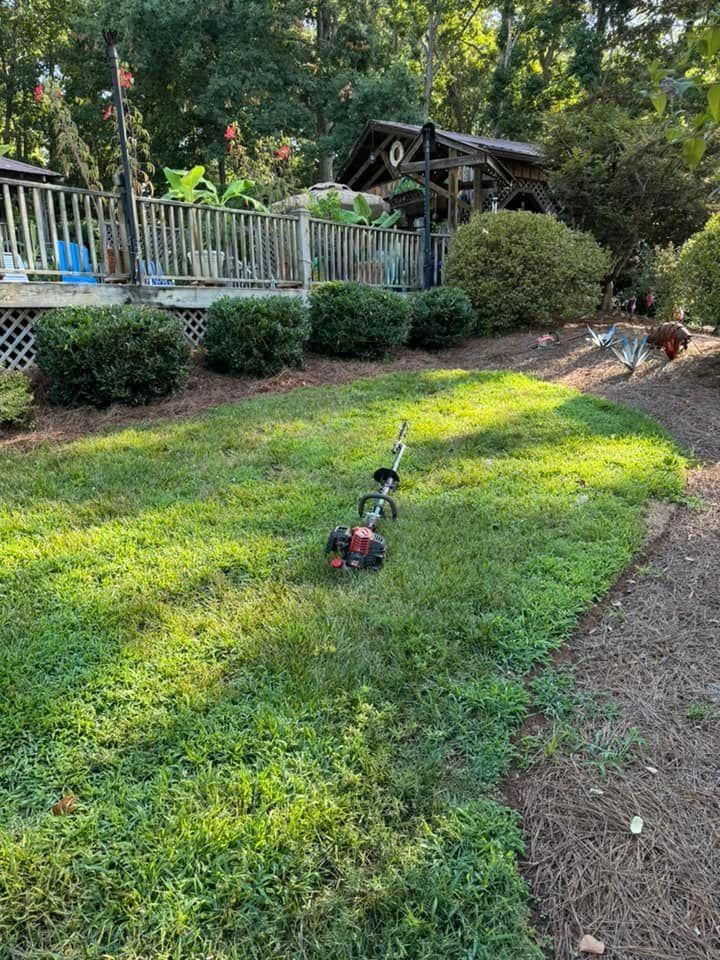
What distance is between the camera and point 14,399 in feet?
16.1

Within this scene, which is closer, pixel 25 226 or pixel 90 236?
pixel 25 226

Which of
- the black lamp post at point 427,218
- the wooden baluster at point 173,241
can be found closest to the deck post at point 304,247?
the wooden baluster at point 173,241

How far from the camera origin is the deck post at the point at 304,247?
319 inches

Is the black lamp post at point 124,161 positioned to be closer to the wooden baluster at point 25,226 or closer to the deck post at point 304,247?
the wooden baluster at point 25,226

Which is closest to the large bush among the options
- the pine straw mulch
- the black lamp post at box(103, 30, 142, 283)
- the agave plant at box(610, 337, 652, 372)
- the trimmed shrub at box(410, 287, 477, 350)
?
the trimmed shrub at box(410, 287, 477, 350)

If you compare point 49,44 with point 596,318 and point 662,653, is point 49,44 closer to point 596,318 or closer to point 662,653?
point 596,318

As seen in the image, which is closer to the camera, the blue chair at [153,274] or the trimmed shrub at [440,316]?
the blue chair at [153,274]

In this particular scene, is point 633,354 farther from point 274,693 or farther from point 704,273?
point 274,693

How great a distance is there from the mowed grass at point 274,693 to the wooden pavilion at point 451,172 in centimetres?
945

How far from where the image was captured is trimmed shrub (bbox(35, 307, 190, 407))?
5266 millimetres

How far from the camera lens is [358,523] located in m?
3.32

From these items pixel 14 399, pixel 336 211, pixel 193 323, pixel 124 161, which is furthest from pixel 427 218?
pixel 14 399

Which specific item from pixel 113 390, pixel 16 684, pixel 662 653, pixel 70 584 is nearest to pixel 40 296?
pixel 113 390

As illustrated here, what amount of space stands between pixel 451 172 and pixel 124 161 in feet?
26.2
